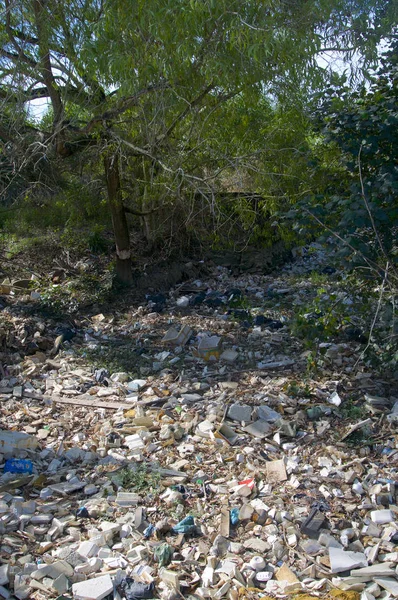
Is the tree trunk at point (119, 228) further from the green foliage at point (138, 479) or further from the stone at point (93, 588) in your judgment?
the stone at point (93, 588)

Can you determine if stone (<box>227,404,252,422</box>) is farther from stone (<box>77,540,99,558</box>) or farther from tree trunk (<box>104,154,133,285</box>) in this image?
tree trunk (<box>104,154,133,285</box>)

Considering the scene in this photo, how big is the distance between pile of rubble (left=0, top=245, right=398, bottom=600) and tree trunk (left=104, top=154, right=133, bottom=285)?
248 centimetres

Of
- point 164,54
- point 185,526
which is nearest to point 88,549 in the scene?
point 185,526

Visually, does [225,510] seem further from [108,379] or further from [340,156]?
[340,156]

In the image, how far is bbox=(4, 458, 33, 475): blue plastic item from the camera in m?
3.82

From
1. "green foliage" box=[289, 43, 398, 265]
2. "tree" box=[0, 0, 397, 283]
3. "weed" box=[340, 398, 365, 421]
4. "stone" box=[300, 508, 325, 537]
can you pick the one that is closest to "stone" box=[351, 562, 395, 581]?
"stone" box=[300, 508, 325, 537]

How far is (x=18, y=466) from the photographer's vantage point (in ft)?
12.6

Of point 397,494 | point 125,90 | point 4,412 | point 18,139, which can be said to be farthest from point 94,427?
point 18,139

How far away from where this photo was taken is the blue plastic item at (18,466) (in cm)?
382

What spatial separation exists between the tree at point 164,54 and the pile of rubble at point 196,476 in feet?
6.67

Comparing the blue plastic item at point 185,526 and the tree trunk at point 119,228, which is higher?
the tree trunk at point 119,228

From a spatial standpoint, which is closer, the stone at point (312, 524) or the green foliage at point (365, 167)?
the stone at point (312, 524)

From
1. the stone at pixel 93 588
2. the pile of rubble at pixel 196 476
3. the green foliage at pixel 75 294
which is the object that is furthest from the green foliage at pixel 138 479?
the green foliage at pixel 75 294

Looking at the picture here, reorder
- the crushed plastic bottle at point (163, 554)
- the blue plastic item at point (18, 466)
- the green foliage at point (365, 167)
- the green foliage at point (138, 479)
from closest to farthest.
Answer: the crushed plastic bottle at point (163, 554), the green foliage at point (138, 479), the blue plastic item at point (18, 466), the green foliage at point (365, 167)
